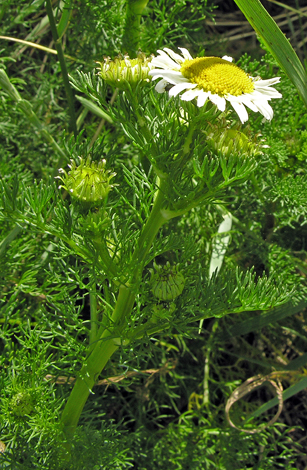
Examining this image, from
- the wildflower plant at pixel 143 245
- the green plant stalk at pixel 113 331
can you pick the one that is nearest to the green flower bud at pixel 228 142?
the wildflower plant at pixel 143 245

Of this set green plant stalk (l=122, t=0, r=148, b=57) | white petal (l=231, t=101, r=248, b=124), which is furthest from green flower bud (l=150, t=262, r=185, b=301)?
green plant stalk (l=122, t=0, r=148, b=57)

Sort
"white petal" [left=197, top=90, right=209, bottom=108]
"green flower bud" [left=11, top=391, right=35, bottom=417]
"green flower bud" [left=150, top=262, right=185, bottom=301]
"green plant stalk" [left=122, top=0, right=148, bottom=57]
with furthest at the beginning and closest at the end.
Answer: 1. "green plant stalk" [left=122, top=0, right=148, bottom=57]
2. "green flower bud" [left=11, top=391, right=35, bottom=417]
3. "green flower bud" [left=150, top=262, right=185, bottom=301]
4. "white petal" [left=197, top=90, right=209, bottom=108]

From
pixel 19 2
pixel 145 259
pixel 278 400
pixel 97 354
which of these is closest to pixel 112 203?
pixel 145 259

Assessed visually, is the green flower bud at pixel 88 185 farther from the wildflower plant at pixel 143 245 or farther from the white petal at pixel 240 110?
the white petal at pixel 240 110

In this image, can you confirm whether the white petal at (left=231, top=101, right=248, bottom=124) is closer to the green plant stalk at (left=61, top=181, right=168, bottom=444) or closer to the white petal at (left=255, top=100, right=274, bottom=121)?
the white petal at (left=255, top=100, right=274, bottom=121)

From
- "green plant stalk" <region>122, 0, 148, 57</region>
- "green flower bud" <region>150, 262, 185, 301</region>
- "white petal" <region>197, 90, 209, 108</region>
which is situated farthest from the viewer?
"green plant stalk" <region>122, 0, 148, 57</region>

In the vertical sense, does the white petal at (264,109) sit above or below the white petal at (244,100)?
below
